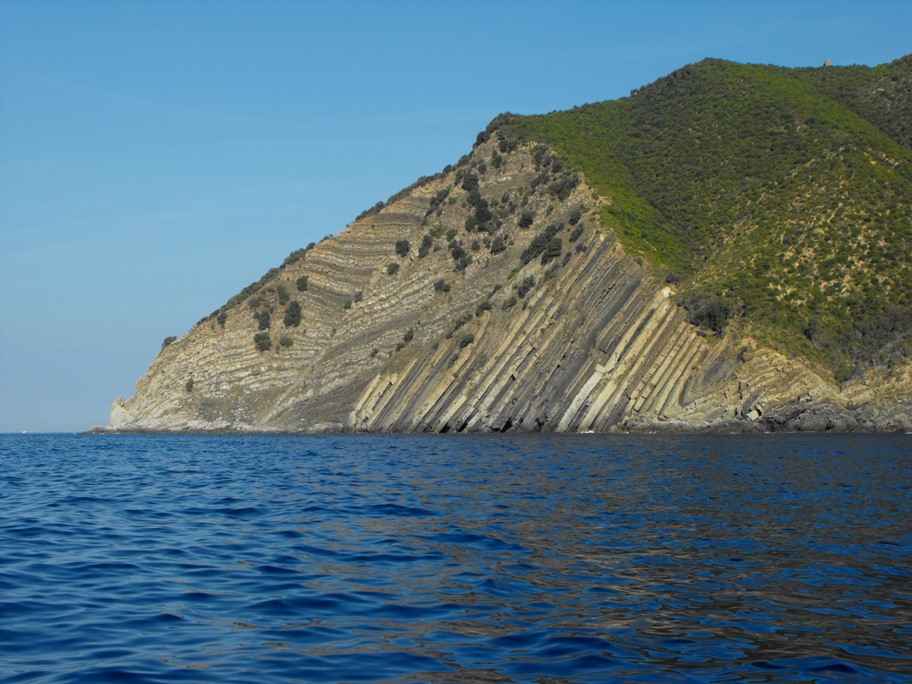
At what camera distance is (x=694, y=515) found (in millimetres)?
20047

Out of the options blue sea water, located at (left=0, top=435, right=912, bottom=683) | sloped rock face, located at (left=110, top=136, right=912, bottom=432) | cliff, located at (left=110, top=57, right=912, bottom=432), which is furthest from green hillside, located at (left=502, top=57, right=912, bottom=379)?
blue sea water, located at (left=0, top=435, right=912, bottom=683)

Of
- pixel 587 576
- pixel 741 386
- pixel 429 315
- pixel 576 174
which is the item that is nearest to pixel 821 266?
pixel 741 386

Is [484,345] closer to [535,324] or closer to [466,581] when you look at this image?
[535,324]

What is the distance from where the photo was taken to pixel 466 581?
13.7 m

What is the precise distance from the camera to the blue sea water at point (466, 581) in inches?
380

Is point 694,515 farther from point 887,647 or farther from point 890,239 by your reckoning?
point 890,239

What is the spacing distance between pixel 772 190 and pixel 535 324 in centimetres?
2921

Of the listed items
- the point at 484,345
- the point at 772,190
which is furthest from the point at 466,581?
the point at 772,190

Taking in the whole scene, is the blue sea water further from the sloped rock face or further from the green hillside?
the green hillside

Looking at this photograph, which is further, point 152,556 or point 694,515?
point 694,515

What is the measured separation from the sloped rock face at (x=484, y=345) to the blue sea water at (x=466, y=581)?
34.5 metres

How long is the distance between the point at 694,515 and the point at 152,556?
11.0 m

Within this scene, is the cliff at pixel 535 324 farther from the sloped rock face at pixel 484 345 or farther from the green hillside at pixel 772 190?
the green hillside at pixel 772 190

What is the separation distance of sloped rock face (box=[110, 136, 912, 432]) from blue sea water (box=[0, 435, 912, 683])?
113 feet
